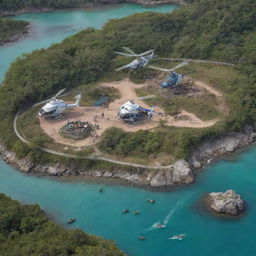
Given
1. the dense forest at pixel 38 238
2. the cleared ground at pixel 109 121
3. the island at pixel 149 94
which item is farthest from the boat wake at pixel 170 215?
the cleared ground at pixel 109 121

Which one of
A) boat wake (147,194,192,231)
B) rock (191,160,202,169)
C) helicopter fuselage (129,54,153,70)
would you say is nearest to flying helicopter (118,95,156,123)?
rock (191,160,202,169)

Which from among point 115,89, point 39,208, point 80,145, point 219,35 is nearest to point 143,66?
point 115,89

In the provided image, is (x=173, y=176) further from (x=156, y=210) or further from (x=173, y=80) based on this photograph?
(x=173, y=80)

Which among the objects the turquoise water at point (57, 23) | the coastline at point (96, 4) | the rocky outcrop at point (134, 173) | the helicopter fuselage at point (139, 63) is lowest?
the rocky outcrop at point (134, 173)

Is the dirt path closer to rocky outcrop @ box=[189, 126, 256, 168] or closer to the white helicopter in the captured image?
rocky outcrop @ box=[189, 126, 256, 168]

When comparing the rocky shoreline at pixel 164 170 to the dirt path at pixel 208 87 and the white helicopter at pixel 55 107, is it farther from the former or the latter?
the dirt path at pixel 208 87

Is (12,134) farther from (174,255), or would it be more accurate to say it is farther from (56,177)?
(174,255)

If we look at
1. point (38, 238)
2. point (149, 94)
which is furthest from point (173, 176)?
point (149, 94)
